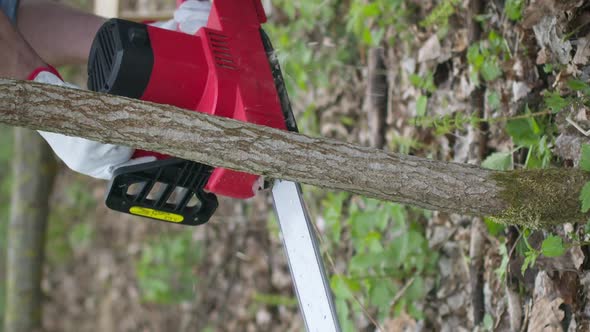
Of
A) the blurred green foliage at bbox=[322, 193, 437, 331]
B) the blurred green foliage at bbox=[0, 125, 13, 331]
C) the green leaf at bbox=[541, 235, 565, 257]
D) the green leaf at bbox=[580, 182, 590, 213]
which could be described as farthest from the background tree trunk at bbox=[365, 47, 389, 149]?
the blurred green foliage at bbox=[0, 125, 13, 331]

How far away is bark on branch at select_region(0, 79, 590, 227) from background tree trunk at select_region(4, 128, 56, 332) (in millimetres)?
2687

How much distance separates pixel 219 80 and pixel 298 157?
15.7 inches

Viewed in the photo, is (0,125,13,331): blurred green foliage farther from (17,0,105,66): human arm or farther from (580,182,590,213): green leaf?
(580,182,590,213): green leaf

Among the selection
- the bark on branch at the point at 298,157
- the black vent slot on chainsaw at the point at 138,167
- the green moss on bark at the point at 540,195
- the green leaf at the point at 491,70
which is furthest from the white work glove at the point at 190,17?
the green moss on bark at the point at 540,195

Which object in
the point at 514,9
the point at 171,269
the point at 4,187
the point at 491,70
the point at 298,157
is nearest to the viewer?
the point at 298,157

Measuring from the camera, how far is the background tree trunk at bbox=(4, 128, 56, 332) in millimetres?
3748

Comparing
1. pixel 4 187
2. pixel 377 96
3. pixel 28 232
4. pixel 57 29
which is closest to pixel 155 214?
pixel 57 29

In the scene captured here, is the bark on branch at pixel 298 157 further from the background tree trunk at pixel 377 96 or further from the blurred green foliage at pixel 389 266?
the background tree trunk at pixel 377 96

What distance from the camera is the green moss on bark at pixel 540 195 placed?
146cm

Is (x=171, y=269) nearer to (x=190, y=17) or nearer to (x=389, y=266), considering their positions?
(x=389, y=266)

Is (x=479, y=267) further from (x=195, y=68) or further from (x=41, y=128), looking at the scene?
(x=41, y=128)

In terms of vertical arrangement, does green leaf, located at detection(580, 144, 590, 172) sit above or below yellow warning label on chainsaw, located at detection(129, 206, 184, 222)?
above

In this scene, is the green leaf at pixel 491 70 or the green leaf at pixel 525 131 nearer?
the green leaf at pixel 525 131

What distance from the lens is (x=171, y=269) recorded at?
402 cm
